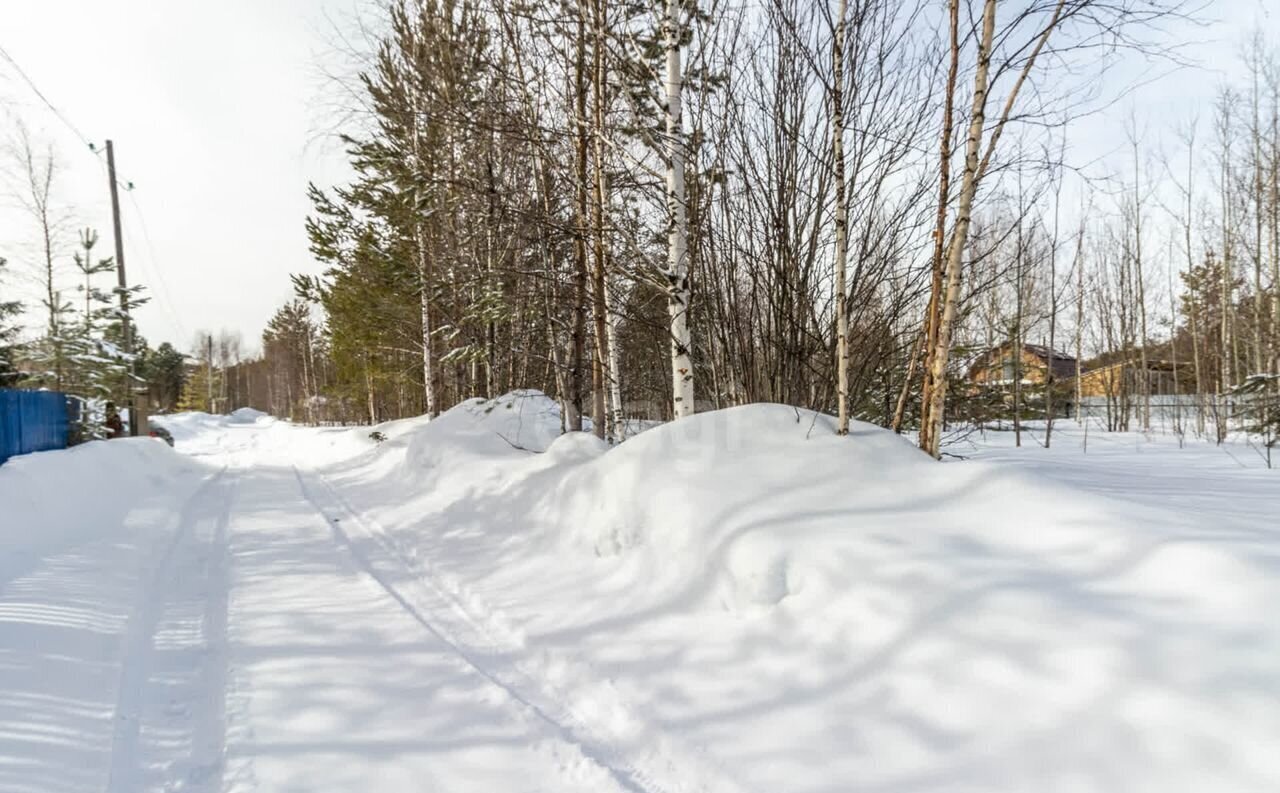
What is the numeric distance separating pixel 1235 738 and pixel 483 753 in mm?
2819

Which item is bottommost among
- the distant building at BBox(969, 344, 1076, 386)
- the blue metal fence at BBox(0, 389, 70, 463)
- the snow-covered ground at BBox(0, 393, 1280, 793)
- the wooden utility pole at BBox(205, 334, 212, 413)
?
the snow-covered ground at BBox(0, 393, 1280, 793)

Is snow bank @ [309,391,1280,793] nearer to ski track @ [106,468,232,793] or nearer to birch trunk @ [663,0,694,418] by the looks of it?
birch trunk @ [663,0,694,418]

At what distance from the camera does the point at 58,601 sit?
4.36 metres

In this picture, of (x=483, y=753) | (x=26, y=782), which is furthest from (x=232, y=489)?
(x=483, y=753)

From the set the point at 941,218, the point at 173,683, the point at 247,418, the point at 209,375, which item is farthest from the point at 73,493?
the point at 209,375

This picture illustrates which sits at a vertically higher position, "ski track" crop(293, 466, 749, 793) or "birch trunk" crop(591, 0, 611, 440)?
"birch trunk" crop(591, 0, 611, 440)

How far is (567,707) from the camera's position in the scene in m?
3.02

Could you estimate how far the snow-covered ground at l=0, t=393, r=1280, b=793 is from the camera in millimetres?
2174

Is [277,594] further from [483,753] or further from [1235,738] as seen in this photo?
[1235,738]

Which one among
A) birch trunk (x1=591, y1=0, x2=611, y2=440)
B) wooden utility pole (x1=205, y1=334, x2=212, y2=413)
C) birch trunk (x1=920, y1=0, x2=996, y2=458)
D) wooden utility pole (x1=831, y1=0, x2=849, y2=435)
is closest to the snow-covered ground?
wooden utility pole (x1=831, y1=0, x2=849, y2=435)

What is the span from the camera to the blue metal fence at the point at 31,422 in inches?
383

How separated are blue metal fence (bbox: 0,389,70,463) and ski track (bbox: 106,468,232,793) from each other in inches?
278

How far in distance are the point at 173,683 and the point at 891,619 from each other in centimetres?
401

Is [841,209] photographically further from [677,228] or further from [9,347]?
[9,347]
